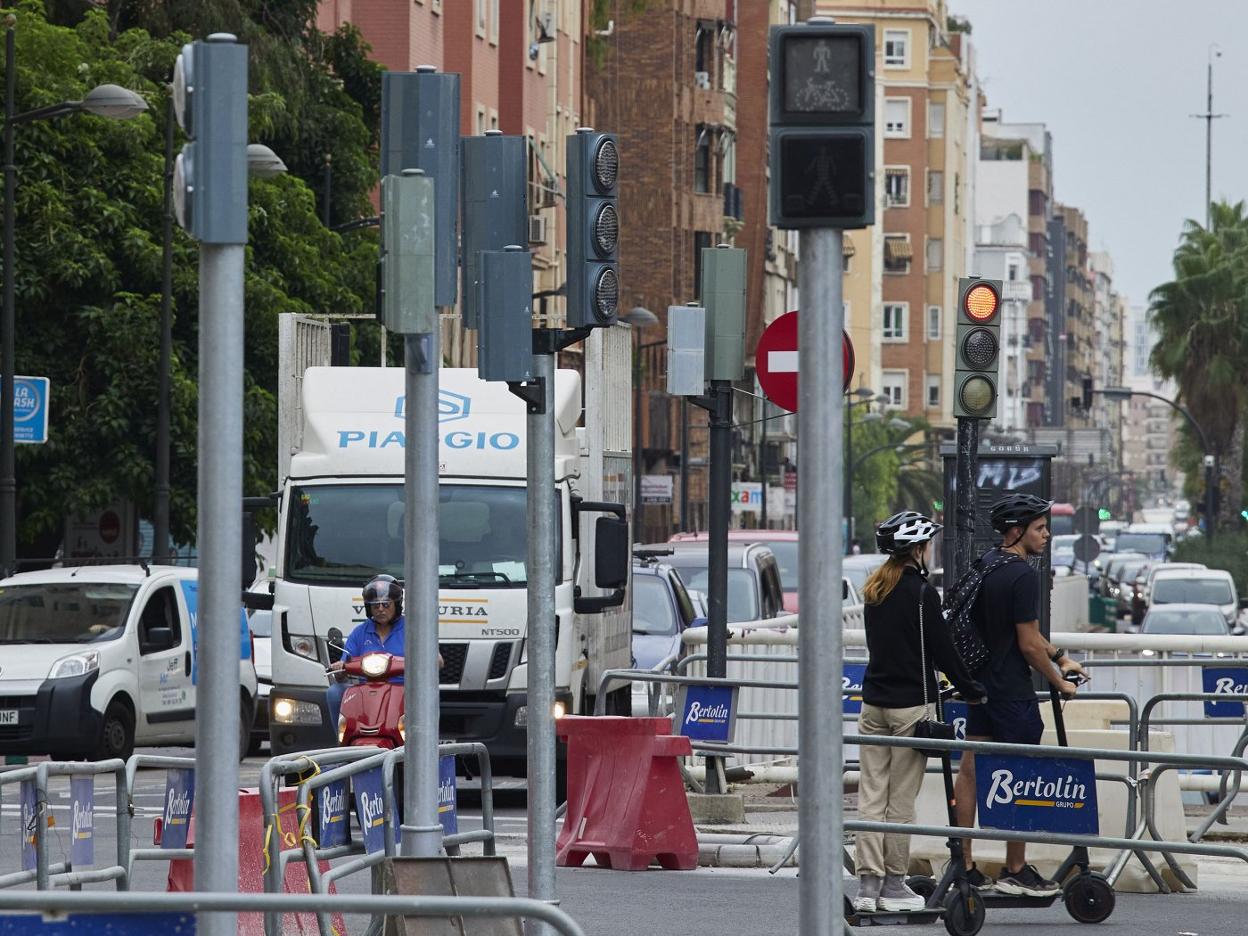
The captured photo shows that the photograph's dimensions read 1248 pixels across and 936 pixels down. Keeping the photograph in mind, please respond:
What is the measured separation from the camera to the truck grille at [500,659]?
59.5 ft

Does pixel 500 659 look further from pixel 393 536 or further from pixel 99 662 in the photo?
pixel 99 662

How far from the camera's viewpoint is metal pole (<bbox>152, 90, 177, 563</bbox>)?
3134 cm

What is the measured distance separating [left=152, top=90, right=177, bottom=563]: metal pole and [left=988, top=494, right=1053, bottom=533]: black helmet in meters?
19.9

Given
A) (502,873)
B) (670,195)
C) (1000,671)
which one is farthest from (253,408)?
(670,195)

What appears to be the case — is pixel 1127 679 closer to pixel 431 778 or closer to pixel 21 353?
pixel 431 778

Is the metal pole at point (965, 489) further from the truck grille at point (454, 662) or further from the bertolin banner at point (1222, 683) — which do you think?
the truck grille at point (454, 662)

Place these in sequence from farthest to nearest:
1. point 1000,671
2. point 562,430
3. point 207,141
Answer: point 562,430
point 1000,671
point 207,141

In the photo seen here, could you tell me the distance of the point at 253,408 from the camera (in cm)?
3438

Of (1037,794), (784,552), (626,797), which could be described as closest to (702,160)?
(784,552)

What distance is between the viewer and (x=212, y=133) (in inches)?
253

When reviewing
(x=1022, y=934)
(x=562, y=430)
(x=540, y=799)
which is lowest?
(x=1022, y=934)

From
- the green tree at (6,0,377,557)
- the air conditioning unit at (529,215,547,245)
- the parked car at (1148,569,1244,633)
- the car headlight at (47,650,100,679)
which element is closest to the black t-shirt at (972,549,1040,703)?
the car headlight at (47,650,100,679)

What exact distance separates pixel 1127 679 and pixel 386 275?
36.4ft

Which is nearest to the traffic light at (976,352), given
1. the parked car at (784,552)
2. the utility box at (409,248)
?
the utility box at (409,248)
